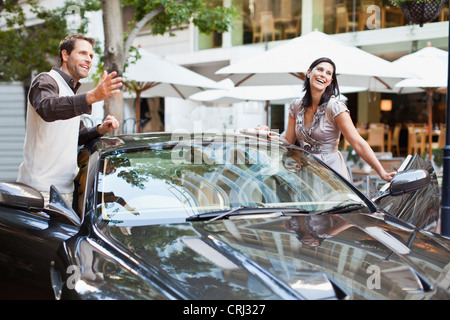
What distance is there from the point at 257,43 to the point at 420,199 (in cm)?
1580

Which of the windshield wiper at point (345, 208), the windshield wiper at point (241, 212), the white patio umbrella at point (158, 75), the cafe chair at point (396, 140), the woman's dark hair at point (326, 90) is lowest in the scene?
the cafe chair at point (396, 140)

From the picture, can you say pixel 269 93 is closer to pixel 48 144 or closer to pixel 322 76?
pixel 322 76

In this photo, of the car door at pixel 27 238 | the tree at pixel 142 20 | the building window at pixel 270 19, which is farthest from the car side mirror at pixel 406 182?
the building window at pixel 270 19

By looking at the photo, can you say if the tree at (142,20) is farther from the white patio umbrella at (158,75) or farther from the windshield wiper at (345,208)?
the windshield wiper at (345,208)

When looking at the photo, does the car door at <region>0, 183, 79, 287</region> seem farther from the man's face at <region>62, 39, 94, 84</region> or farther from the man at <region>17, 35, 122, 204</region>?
the man's face at <region>62, 39, 94, 84</region>

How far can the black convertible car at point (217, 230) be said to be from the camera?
6.57ft

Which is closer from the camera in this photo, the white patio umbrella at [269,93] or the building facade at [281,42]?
the white patio umbrella at [269,93]

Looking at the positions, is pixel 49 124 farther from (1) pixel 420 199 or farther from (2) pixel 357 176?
(2) pixel 357 176

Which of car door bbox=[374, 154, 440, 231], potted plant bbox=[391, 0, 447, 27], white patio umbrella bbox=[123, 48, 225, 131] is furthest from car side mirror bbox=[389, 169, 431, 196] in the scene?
white patio umbrella bbox=[123, 48, 225, 131]

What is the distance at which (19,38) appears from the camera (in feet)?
41.3

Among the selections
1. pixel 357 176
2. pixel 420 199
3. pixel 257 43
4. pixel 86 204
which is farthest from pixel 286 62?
pixel 257 43

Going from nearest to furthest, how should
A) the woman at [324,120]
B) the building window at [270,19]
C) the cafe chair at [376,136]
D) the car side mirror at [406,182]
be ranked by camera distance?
the car side mirror at [406,182] < the woman at [324,120] < the cafe chair at [376,136] < the building window at [270,19]

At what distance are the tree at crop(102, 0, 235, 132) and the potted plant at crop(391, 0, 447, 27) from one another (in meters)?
3.66

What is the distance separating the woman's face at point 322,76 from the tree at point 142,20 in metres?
3.80
